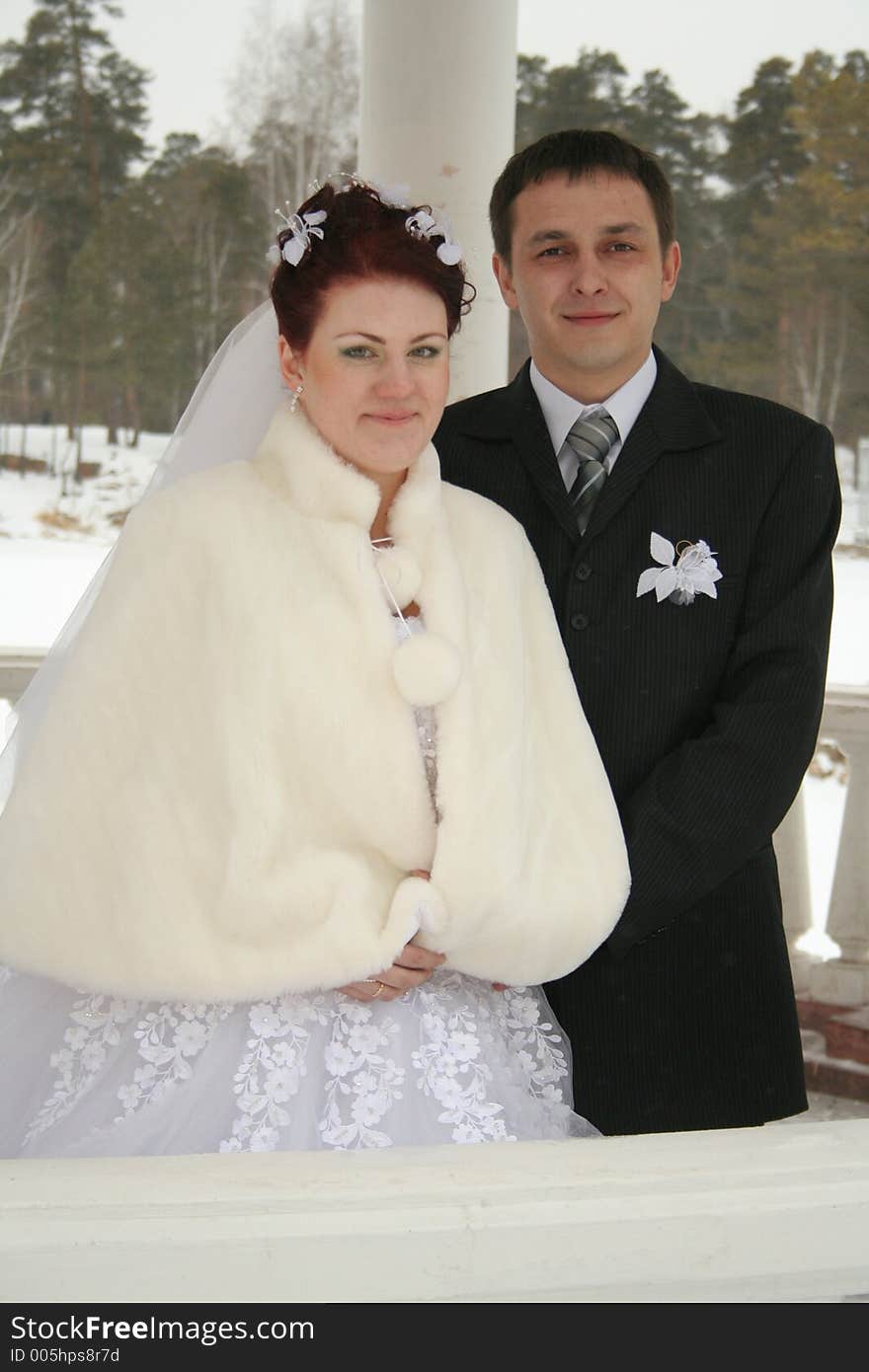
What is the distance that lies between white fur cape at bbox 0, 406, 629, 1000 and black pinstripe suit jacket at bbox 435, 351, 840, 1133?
0.89ft

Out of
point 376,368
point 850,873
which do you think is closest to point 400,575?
point 376,368

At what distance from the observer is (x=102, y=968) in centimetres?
181

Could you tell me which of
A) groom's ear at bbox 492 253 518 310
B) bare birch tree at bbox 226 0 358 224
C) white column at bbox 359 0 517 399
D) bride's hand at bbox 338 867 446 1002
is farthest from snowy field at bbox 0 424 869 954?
bride's hand at bbox 338 867 446 1002

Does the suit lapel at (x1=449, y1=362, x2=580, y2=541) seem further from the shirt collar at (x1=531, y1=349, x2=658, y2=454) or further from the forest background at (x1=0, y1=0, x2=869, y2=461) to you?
the forest background at (x1=0, y1=0, x2=869, y2=461)

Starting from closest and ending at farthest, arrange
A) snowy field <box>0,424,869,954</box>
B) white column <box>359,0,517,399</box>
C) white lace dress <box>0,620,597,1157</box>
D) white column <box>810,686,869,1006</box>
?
white lace dress <box>0,620,597,1157</box> → white column <box>359,0,517,399</box> → white column <box>810,686,869,1006</box> → snowy field <box>0,424,869,954</box>

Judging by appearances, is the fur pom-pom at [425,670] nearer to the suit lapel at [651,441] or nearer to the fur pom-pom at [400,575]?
the fur pom-pom at [400,575]

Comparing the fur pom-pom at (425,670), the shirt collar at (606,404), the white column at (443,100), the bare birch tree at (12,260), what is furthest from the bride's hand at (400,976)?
the bare birch tree at (12,260)

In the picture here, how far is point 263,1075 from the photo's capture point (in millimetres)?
1765

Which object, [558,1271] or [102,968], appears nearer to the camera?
[558,1271]

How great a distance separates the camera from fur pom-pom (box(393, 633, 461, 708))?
70.8 inches
